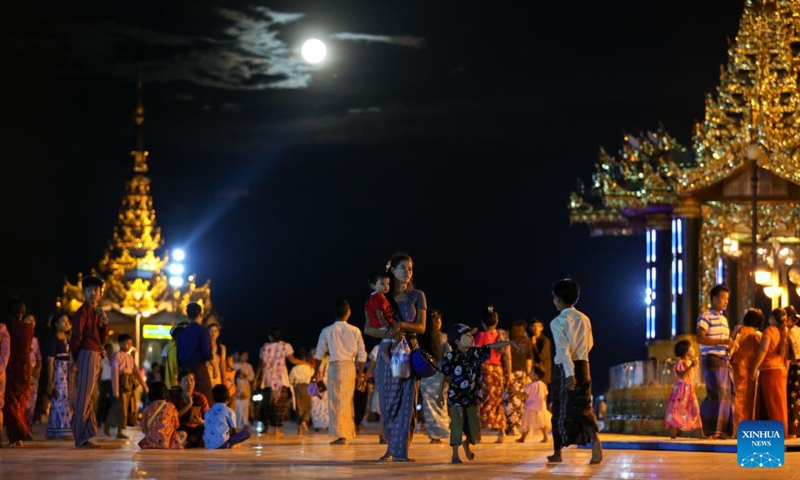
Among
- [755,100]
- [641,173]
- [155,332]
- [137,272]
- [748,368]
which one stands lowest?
[748,368]

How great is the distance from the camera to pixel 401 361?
12719 mm

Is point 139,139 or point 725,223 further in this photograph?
point 139,139

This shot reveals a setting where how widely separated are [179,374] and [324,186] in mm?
28104

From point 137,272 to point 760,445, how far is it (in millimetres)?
58823

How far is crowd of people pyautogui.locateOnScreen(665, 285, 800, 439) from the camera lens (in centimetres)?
1688

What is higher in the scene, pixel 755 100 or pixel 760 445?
pixel 755 100

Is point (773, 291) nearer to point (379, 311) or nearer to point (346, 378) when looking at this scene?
point (346, 378)

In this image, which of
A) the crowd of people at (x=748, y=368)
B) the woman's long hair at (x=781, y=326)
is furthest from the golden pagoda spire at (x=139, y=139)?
the woman's long hair at (x=781, y=326)

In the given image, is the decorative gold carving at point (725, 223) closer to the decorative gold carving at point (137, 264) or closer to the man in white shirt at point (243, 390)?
the man in white shirt at point (243, 390)

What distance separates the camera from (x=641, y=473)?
1157 cm

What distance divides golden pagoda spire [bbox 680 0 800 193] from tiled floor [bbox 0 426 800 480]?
13648 mm

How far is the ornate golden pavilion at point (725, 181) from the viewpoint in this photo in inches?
1146

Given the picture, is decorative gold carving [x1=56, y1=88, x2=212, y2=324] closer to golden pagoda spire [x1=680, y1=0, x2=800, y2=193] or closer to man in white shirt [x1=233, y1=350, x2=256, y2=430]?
golden pagoda spire [x1=680, y1=0, x2=800, y2=193]

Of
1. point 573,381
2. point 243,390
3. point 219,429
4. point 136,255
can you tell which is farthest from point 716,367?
point 136,255
